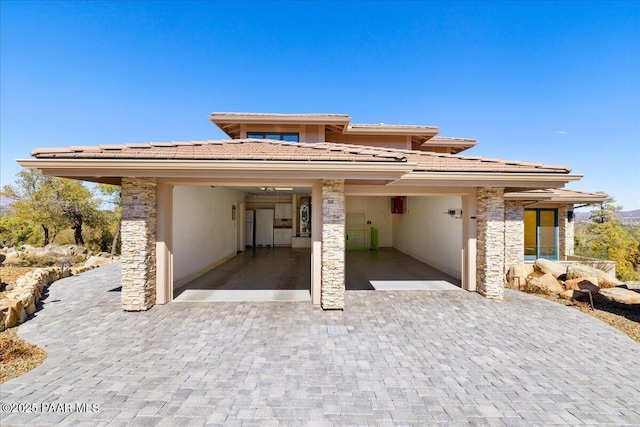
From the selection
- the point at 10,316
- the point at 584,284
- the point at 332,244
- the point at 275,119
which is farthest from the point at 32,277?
the point at 584,284

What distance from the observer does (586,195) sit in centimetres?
1316

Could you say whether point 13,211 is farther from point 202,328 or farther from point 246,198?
point 202,328

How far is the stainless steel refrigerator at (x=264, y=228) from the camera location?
19547 mm

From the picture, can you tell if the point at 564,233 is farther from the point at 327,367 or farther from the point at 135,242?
the point at 135,242

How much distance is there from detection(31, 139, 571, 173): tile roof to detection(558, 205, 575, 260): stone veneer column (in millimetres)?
7994

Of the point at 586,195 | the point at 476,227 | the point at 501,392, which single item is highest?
the point at 586,195

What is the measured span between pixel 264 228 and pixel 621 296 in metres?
17.3

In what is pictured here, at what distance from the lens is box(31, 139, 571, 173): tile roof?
6807 mm

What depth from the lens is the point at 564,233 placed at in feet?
45.7

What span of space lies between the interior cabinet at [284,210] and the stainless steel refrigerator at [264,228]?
19.4 inches

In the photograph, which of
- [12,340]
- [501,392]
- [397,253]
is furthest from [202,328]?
[397,253]

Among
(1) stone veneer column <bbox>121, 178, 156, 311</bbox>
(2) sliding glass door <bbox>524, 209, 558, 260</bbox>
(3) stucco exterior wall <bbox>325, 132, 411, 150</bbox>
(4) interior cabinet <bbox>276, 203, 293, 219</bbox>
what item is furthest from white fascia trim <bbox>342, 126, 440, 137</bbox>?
(1) stone veneer column <bbox>121, 178, 156, 311</bbox>

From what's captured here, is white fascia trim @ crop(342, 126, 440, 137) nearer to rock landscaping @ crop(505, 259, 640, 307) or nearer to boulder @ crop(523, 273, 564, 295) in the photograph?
rock landscaping @ crop(505, 259, 640, 307)

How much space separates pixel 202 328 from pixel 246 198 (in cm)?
1309
